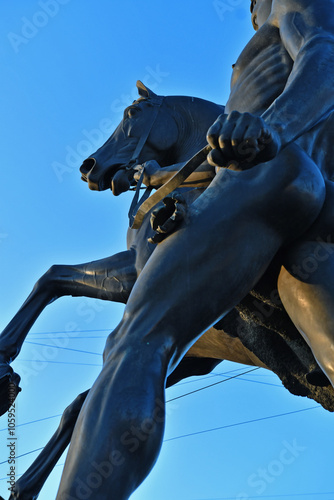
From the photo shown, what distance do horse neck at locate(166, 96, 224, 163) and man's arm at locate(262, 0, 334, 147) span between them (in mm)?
1998

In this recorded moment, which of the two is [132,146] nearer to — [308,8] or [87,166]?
[87,166]

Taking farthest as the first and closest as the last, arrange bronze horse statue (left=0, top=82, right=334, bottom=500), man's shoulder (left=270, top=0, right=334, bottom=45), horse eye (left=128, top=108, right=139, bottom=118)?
horse eye (left=128, top=108, right=139, bottom=118), bronze horse statue (left=0, top=82, right=334, bottom=500), man's shoulder (left=270, top=0, right=334, bottom=45)

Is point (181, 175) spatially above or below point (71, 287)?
above

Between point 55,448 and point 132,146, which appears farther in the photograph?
point 132,146

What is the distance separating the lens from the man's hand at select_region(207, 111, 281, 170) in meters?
2.47

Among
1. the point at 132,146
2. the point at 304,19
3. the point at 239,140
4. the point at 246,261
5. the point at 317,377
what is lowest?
the point at 317,377

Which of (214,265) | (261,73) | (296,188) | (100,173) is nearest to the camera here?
(214,265)

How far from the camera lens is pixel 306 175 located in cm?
284

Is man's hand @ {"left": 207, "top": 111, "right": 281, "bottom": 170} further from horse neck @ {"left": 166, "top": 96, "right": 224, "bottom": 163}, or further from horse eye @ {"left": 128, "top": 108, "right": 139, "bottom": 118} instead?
horse eye @ {"left": 128, "top": 108, "right": 139, "bottom": 118}

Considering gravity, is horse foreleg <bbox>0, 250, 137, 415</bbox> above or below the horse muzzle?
below

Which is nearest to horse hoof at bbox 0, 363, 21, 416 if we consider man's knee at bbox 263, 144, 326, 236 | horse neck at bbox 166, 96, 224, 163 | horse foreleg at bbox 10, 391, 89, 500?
horse foreleg at bbox 10, 391, 89, 500

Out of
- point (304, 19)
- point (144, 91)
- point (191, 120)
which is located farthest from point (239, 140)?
point (144, 91)

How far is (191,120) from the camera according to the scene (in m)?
5.61

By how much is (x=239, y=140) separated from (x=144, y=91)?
11.7 ft
